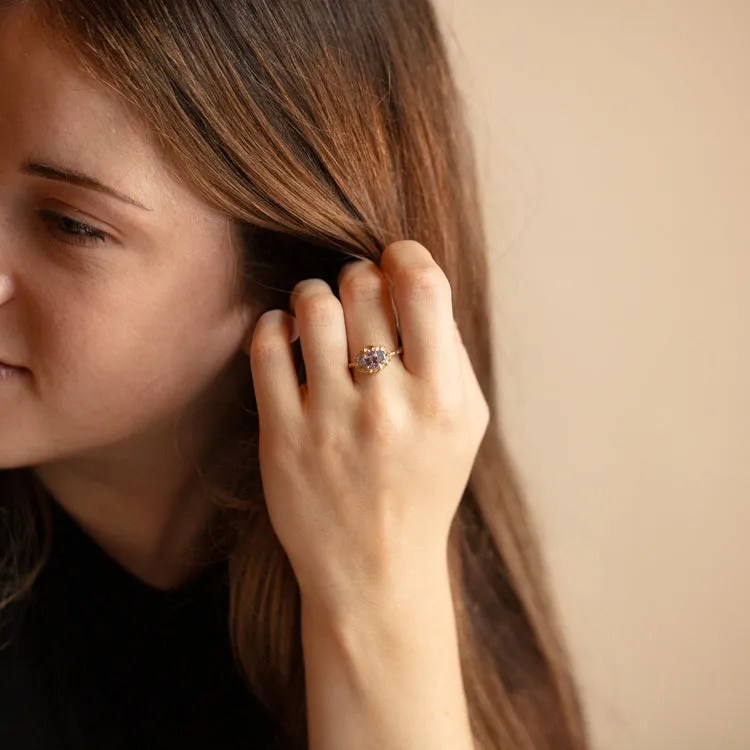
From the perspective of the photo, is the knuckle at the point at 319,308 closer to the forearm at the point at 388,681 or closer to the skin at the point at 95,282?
the skin at the point at 95,282

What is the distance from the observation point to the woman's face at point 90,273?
827 mm

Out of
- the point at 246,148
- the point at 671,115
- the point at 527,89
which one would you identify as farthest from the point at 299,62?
the point at 671,115

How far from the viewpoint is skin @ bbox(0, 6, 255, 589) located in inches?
32.5

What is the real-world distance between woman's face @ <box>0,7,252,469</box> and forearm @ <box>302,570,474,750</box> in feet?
1.05

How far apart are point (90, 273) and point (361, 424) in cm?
30

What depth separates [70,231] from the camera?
2.86 feet

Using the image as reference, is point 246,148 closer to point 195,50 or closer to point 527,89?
point 195,50

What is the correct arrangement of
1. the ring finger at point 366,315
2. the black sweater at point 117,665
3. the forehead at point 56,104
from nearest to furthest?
1. the forehead at point 56,104
2. the ring finger at point 366,315
3. the black sweater at point 117,665

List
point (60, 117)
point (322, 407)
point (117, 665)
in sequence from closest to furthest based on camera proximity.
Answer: point (60, 117) → point (322, 407) → point (117, 665)

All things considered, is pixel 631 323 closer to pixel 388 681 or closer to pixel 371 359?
pixel 371 359

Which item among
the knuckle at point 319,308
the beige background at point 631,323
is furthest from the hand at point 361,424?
the beige background at point 631,323

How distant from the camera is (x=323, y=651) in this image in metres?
0.97

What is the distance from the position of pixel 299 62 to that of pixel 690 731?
1.09m

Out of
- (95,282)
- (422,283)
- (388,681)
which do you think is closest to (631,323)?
(422,283)
